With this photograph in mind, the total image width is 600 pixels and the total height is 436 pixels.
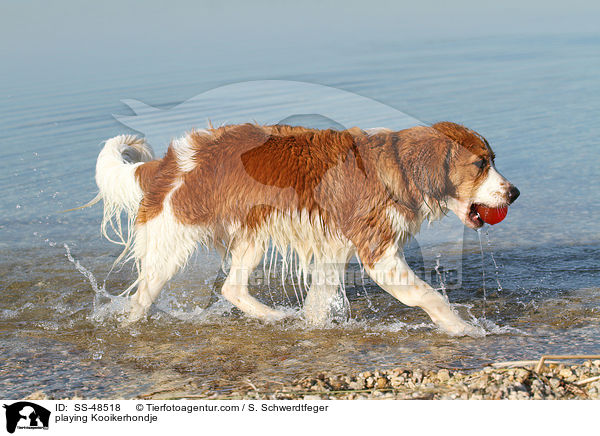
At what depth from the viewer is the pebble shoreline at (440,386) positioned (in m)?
3.32

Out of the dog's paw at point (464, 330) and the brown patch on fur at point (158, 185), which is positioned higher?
the brown patch on fur at point (158, 185)

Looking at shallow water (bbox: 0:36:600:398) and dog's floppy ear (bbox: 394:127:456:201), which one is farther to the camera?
dog's floppy ear (bbox: 394:127:456:201)

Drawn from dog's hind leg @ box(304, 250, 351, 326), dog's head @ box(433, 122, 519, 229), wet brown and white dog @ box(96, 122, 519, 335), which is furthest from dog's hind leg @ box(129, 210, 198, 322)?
dog's head @ box(433, 122, 519, 229)

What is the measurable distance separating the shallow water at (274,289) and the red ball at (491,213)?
0.68 meters

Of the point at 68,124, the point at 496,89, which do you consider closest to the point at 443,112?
the point at 496,89

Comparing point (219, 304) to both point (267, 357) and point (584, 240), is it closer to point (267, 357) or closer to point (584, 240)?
point (267, 357)

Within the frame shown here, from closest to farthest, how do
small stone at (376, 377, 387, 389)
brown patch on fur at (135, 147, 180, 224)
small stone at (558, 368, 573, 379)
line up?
small stone at (558, 368, 573, 379) → small stone at (376, 377, 387, 389) → brown patch on fur at (135, 147, 180, 224)

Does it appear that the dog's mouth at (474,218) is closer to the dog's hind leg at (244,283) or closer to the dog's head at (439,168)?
the dog's head at (439,168)

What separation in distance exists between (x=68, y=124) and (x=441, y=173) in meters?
9.30

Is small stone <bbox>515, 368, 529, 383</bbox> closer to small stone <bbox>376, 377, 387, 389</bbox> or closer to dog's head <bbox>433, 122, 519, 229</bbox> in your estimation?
small stone <bbox>376, 377, 387, 389</bbox>

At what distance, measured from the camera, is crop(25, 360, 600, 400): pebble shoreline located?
3.32m
